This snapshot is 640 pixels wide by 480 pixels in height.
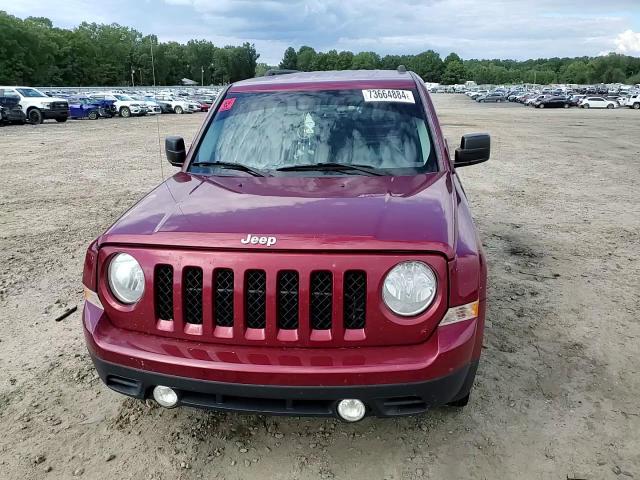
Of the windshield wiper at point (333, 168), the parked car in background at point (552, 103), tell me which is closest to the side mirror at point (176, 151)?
the windshield wiper at point (333, 168)

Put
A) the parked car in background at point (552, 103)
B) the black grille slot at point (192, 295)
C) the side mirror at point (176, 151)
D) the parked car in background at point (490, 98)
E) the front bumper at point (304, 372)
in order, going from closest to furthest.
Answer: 1. the front bumper at point (304, 372)
2. the black grille slot at point (192, 295)
3. the side mirror at point (176, 151)
4. the parked car in background at point (552, 103)
5. the parked car in background at point (490, 98)

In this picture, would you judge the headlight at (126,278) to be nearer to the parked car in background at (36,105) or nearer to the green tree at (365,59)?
the parked car in background at (36,105)

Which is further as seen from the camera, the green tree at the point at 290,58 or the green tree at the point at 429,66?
the green tree at the point at 429,66

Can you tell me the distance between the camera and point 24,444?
279 centimetres

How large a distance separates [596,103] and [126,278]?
211ft

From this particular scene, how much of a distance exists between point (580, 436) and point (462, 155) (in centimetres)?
199

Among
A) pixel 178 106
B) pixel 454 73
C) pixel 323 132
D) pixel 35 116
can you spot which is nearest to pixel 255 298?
pixel 323 132

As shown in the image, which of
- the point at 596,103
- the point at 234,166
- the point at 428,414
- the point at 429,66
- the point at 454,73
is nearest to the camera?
the point at 428,414

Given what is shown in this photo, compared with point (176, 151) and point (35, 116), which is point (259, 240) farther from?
point (35, 116)

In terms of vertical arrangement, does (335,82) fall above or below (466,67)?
below

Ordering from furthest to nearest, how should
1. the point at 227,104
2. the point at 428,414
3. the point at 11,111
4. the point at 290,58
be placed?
the point at 290,58 → the point at 11,111 → the point at 227,104 → the point at 428,414

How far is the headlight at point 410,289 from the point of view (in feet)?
7.38

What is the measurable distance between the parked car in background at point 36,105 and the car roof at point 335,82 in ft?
89.5

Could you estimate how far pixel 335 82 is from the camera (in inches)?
157
